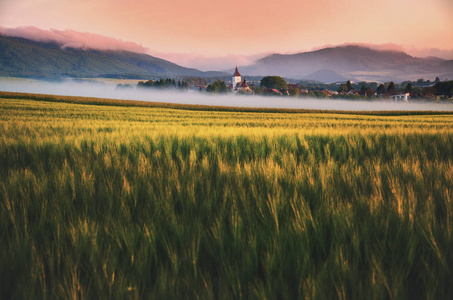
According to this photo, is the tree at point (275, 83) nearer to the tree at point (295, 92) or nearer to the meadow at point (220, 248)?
the tree at point (295, 92)

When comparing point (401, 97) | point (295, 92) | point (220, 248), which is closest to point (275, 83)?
point (295, 92)

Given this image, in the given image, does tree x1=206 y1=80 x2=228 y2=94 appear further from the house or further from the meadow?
the meadow

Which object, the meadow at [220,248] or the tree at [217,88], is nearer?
the meadow at [220,248]

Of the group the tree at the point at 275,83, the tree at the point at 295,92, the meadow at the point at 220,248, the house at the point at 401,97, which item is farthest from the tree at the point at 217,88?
the meadow at the point at 220,248

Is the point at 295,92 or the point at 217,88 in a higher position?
the point at 217,88

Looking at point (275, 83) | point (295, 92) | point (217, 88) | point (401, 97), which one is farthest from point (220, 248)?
point (275, 83)

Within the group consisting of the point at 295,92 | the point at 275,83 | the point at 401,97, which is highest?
the point at 275,83

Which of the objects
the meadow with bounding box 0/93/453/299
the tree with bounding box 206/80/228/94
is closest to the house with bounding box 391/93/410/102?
the tree with bounding box 206/80/228/94

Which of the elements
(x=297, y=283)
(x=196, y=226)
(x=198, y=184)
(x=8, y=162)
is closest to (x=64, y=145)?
(x=8, y=162)

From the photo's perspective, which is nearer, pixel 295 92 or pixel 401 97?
pixel 401 97

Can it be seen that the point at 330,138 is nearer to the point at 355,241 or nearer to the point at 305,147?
the point at 305,147

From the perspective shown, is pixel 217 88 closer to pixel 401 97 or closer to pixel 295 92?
pixel 295 92

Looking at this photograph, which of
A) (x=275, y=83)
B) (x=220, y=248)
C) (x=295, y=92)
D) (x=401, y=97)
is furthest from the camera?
(x=275, y=83)

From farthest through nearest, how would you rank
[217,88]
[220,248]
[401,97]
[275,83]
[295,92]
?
[275,83] → [217,88] → [295,92] → [401,97] → [220,248]
